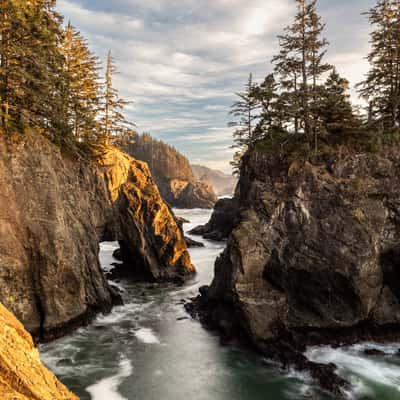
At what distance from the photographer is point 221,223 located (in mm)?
59500

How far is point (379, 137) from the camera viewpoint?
68.4 ft

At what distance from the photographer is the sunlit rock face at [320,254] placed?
17953 mm

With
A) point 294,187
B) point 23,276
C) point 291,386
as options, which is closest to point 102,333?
point 23,276

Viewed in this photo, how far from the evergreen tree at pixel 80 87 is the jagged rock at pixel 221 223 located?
1252 inches

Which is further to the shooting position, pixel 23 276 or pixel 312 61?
pixel 312 61

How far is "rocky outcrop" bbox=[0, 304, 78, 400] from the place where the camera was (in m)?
5.82

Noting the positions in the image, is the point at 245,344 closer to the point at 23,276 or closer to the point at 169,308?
the point at 169,308

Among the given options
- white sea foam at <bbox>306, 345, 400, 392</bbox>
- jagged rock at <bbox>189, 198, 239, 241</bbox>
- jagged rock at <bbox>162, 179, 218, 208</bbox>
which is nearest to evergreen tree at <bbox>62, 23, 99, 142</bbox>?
white sea foam at <bbox>306, 345, 400, 392</bbox>

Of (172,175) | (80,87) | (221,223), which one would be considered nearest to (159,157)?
(172,175)

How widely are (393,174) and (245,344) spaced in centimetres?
1404

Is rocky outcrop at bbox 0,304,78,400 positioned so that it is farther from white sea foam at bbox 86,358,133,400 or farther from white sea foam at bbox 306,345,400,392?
white sea foam at bbox 306,345,400,392

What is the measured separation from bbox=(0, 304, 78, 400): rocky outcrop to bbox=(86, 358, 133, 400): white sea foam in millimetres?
7048

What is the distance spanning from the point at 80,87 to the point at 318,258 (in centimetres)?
2407

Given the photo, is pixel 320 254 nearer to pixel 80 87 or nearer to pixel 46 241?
pixel 46 241
